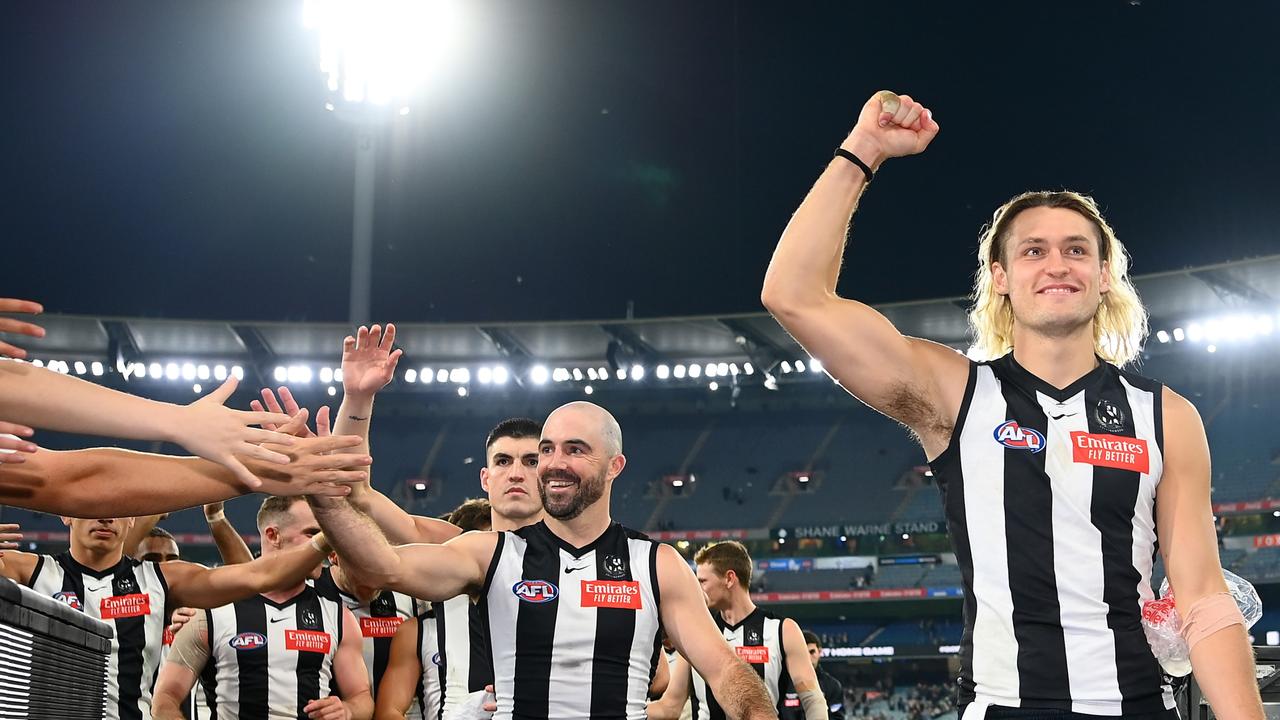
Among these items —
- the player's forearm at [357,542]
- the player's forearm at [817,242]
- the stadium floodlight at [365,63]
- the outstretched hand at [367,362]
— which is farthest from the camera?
the stadium floodlight at [365,63]

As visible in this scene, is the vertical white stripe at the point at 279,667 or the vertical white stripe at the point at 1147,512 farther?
the vertical white stripe at the point at 279,667

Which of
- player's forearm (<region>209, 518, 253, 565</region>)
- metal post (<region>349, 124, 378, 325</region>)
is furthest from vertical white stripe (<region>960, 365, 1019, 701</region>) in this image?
metal post (<region>349, 124, 378, 325</region>)

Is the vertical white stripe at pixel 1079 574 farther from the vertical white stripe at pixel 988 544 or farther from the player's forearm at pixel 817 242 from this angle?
the player's forearm at pixel 817 242

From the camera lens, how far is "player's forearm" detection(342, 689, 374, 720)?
678 cm

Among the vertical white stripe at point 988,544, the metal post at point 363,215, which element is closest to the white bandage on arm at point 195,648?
the vertical white stripe at point 988,544

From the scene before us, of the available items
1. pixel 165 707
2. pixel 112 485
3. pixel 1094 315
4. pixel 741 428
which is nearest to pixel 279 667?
pixel 165 707

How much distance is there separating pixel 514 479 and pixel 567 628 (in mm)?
1588

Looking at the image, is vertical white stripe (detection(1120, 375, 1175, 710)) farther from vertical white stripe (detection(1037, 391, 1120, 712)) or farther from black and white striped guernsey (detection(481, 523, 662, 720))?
black and white striped guernsey (detection(481, 523, 662, 720))

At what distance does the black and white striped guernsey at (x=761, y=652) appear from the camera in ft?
27.2

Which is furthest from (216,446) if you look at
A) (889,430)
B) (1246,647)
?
(889,430)

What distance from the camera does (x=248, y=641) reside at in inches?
269

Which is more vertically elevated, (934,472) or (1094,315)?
(1094,315)

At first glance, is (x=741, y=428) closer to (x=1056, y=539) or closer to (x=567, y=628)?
(x=567, y=628)

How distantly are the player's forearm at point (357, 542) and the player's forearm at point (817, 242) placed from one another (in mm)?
1694
